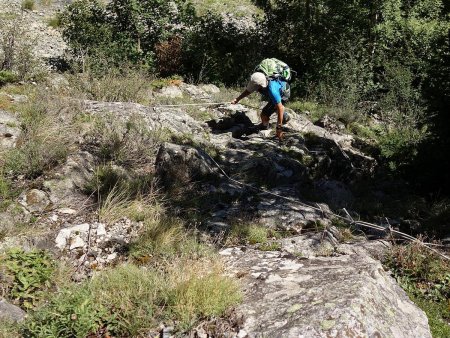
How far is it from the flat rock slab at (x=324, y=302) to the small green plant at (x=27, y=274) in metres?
1.57

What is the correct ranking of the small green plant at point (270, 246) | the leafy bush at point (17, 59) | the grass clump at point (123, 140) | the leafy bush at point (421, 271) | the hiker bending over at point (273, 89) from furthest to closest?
the leafy bush at point (17, 59), the hiker bending over at point (273, 89), the grass clump at point (123, 140), the small green plant at point (270, 246), the leafy bush at point (421, 271)

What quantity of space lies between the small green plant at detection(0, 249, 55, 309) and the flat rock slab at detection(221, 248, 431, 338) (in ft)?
5.16

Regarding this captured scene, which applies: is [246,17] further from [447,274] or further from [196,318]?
[196,318]

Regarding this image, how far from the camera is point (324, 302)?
3.04 meters

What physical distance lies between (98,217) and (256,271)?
199cm

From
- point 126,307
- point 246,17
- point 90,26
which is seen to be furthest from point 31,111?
point 246,17

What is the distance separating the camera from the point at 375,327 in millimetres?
2865

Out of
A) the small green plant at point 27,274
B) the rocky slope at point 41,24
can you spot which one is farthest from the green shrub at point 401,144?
the rocky slope at point 41,24

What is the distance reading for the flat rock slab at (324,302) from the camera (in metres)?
2.85

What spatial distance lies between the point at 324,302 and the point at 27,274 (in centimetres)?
239

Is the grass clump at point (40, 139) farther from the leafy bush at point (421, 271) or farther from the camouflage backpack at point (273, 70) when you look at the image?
the leafy bush at point (421, 271)

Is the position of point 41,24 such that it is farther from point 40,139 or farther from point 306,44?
point 40,139

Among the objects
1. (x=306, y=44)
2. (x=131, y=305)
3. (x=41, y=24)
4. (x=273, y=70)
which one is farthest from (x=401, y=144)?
(x=41, y=24)

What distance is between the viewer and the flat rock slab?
285 centimetres
